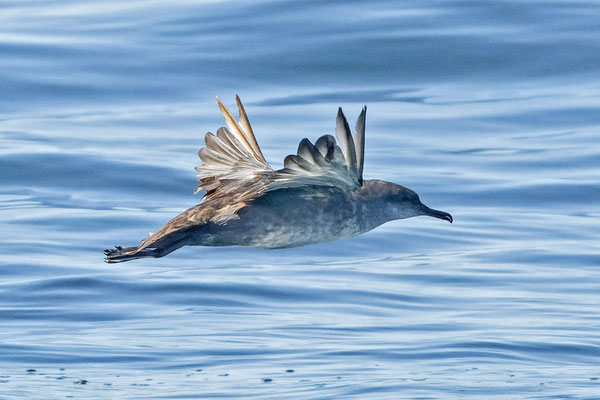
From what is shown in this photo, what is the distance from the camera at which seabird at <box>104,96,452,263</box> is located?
676 centimetres

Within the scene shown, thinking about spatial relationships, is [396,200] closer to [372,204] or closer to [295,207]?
[372,204]

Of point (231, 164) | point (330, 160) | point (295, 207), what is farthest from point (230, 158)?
point (330, 160)

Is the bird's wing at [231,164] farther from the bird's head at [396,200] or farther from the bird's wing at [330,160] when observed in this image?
the bird's head at [396,200]

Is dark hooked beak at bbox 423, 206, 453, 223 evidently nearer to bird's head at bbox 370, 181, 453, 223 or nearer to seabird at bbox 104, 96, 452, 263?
bird's head at bbox 370, 181, 453, 223

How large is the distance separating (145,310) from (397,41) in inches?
353

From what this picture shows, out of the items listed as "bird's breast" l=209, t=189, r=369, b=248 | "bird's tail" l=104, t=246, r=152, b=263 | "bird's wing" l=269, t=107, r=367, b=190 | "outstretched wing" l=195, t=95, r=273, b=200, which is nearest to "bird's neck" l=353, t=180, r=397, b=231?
"bird's breast" l=209, t=189, r=369, b=248

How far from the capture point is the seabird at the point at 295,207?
676 centimetres

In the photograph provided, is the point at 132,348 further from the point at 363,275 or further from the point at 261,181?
the point at 261,181

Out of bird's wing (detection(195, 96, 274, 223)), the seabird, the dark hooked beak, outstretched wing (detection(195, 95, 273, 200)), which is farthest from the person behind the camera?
the dark hooked beak

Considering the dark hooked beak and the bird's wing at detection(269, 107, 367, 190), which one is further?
the dark hooked beak

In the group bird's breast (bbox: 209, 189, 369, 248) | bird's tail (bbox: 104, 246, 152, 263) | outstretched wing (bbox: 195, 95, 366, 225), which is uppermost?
outstretched wing (bbox: 195, 95, 366, 225)

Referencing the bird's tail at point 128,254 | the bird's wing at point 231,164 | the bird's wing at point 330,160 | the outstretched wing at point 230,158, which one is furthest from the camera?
the outstretched wing at point 230,158

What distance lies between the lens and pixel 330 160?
6719 millimetres

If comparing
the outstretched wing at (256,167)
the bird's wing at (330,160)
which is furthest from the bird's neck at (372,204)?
the bird's wing at (330,160)
